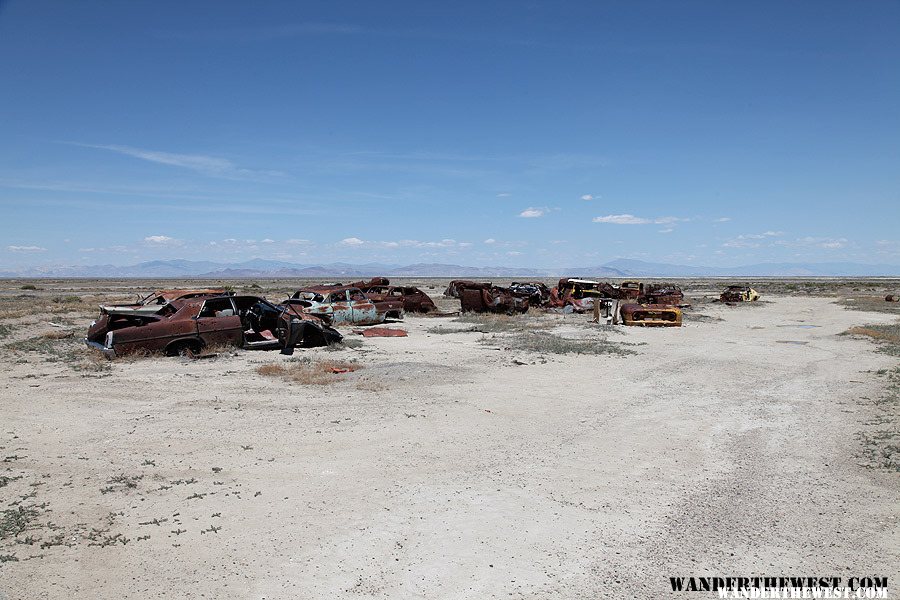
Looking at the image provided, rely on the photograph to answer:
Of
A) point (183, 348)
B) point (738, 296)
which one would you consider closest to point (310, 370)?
point (183, 348)

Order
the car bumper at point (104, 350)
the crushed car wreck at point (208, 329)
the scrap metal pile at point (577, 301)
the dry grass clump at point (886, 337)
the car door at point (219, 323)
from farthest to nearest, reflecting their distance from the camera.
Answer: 1. the scrap metal pile at point (577, 301)
2. the dry grass clump at point (886, 337)
3. the car door at point (219, 323)
4. the crushed car wreck at point (208, 329)
5. the car bumper at point (104, 350)

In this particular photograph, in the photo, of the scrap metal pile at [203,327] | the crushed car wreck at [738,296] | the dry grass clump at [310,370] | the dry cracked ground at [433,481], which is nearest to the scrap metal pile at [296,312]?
the scrap metal pile at [203,327]

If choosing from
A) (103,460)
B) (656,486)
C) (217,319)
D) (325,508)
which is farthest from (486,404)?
(217,319)

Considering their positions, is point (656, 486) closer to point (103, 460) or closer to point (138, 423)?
point (103, 460)

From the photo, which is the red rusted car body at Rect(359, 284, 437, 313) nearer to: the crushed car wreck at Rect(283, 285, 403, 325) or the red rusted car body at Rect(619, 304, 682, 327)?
the crushed car wreck at Rect(283, 285, 403, 325)

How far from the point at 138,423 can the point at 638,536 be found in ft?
21.6

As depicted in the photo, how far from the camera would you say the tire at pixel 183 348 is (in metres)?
13.5

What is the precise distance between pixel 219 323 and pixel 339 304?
778cm

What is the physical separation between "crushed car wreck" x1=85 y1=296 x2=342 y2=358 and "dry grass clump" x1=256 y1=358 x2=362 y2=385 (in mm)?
1682

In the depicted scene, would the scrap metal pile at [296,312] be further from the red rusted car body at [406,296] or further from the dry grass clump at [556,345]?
the dry grass clump at [556,345]

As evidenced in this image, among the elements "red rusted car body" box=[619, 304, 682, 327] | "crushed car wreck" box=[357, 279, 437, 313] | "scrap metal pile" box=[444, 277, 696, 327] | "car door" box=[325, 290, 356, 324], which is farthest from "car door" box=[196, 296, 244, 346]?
"red rusted car body" box=[619, 304, 682, 327]

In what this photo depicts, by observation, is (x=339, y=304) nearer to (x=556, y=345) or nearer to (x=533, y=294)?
(x=556, y=345)

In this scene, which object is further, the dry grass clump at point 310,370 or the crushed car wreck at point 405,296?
the crushed car wreck at point 405,296

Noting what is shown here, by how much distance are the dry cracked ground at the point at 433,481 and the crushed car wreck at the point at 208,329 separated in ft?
2.65
